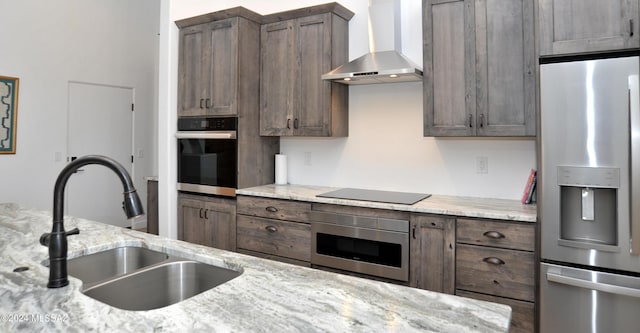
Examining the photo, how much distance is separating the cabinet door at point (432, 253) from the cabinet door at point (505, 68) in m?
0.72

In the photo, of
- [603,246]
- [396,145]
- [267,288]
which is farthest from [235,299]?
[396,145]

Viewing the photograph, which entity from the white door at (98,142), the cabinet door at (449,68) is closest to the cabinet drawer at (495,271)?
the cabinet door at (449,68)

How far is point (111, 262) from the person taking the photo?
1663mm

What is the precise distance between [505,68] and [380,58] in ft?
2.92

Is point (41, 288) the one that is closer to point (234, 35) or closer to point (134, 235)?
point (134, 235)

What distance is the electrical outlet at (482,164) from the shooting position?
2.97 metres

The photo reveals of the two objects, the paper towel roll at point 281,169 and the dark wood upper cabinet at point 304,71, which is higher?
the dark wood upper cabinet at point 304,71

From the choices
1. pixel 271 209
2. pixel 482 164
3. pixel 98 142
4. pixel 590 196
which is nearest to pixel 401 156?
pixel 482 164

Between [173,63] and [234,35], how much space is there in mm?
769

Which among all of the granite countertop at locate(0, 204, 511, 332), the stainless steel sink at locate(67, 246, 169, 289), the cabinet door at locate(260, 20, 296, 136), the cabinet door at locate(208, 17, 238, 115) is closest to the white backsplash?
the cabinet door at locate(260, 20, 296, 136)

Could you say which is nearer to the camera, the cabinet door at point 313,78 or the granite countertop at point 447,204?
the granite countertop at point 447,204

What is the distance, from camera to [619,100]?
6.52ft

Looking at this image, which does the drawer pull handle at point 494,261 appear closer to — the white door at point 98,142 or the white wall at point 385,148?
the white wall at point 385,148

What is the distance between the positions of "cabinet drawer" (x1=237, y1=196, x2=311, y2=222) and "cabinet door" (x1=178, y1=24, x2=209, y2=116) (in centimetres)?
101
